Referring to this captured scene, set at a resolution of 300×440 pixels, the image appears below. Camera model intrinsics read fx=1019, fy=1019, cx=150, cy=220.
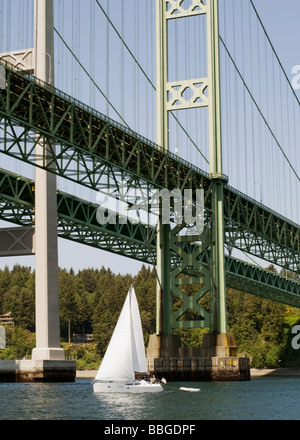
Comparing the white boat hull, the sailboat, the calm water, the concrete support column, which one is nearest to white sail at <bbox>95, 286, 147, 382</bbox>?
the sailboat

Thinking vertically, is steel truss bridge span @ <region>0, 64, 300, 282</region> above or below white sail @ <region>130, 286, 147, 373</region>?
above

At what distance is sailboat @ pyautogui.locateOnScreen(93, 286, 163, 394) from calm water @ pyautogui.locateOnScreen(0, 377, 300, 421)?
85cm

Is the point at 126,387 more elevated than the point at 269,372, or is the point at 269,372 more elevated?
the point at 126,387

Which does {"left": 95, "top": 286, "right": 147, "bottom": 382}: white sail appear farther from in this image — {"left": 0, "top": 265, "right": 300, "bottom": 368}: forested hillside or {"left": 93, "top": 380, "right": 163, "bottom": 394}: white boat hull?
{"left": 0, "top": 265, "right": 300, "bottom": 368}: forested hillside

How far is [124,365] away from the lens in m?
52.3

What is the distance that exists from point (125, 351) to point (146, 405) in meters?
8.69

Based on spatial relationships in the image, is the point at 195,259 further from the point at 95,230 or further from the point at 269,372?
the point at 269,372

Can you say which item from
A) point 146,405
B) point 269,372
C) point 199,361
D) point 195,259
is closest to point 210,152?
point 195,259

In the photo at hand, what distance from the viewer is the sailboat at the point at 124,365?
170 ft

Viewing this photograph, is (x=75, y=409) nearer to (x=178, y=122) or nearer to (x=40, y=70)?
(x=40, y=70)

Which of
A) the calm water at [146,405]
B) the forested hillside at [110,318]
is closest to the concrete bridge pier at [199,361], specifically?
the calm water at [146,405]

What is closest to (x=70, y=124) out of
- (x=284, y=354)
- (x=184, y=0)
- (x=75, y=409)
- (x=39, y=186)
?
(x=39, y=186)

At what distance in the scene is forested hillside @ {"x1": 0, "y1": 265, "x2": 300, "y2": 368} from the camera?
131250 mm

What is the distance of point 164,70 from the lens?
233ft
